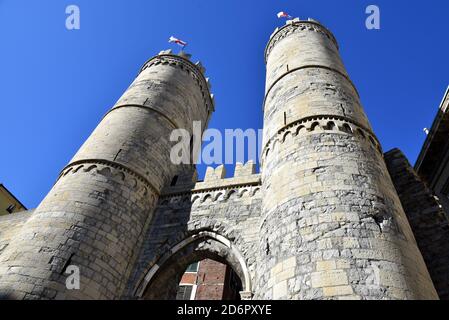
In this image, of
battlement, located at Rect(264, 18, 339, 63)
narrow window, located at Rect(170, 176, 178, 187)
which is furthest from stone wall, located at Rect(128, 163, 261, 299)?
battlement, located at Rect(264, 18, 339, 63)

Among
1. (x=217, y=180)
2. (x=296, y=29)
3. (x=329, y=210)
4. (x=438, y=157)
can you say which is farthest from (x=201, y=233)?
(x=296, y=29)

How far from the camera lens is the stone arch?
8110 millimetres

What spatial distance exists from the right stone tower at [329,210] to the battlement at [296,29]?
434 cm

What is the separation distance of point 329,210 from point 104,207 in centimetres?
520

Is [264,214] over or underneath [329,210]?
over

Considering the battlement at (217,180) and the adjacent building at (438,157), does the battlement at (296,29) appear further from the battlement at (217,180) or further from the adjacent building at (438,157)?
the battlement at (217,180)

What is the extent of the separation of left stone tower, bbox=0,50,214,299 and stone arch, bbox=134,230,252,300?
57 centimetres

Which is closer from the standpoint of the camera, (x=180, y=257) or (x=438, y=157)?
(x=180, y=257)

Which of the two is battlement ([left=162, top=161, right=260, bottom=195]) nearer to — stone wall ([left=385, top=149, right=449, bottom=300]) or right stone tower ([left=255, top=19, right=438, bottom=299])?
right stone tower ([left=255, top=19, right=438, bottom=299])

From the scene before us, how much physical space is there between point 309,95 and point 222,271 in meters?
9.85

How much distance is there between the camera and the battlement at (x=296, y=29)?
43.7ft

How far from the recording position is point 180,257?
856 centimetres

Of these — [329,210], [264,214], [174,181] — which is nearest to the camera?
[329,210]

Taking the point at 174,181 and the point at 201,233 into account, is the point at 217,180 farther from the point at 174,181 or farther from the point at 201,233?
the point at 174,181
